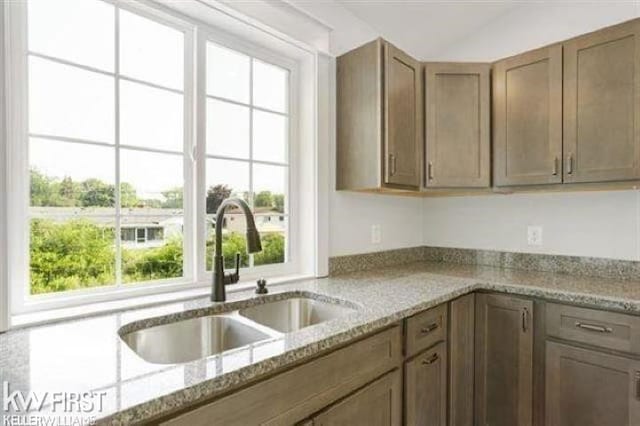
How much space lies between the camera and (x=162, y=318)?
123cm

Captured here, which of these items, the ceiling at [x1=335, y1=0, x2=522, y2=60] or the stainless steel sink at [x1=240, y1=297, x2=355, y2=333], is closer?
the stainless steel sink at [x1=240, y1=297, x2=355, y2=333]

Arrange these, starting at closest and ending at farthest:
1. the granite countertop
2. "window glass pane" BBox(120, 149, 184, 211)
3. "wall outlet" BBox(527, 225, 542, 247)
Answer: the granite countertop < "window glass pane" BBox(120, 149, 184, 211) < "wall outlet" BBox(527, 225, 542, 247)

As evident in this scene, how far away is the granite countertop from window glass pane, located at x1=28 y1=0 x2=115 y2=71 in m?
0.93

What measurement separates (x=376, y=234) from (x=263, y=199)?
0.83 meters

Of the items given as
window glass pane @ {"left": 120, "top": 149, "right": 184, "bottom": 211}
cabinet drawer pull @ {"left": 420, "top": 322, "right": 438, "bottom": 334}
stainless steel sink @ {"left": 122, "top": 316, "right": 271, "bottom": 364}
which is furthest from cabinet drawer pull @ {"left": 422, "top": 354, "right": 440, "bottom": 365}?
window glass pane @ {"left": 120, "top": 149, "right": 184, "bottom": 211}

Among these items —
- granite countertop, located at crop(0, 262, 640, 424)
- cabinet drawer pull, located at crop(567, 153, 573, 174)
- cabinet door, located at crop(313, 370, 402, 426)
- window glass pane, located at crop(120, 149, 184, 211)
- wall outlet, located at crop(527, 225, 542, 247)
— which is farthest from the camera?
wall outlet, located at crop(527, 225, 542, 247)

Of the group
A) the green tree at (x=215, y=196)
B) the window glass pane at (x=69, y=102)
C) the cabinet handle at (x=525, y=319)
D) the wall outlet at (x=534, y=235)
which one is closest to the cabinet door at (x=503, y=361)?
the cabinet handle at (x=525, y=319)

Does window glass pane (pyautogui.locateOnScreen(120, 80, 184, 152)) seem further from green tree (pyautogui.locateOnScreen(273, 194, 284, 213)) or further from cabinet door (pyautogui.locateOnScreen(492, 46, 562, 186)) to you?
cabinet door (pyautogui.locateOnScreen(492, 46, 562, 186))

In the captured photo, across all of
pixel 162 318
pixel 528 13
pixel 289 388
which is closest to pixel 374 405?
pixel 289 388

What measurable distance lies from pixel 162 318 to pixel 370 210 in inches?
56.7

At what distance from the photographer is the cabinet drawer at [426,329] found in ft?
4.76

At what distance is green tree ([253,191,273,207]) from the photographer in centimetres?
189

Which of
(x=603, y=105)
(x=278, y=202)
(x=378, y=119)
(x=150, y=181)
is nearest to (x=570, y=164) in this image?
(x=603, y=105)

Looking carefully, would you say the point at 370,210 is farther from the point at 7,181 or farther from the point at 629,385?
the point at 7,181
